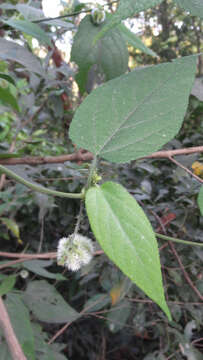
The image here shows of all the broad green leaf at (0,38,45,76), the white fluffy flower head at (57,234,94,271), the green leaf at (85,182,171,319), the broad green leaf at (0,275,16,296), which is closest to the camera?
the green leaf at (85,182,171,319)

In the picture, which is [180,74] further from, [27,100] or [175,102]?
[27,100]

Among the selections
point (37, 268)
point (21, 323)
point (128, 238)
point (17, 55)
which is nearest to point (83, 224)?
point (37, 268)

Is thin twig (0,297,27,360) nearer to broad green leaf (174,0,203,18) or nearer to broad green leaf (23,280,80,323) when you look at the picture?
broad green leaf (174,0,203,18)

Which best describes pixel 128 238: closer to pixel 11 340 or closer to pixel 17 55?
pixel 11 340

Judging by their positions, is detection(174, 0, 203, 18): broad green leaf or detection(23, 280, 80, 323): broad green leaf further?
detection(23, 280, 80, 323): broad green leaf

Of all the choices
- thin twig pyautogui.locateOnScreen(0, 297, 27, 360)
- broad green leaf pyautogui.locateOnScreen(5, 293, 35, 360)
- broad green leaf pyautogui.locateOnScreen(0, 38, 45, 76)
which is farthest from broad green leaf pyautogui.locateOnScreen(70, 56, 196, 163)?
broad green leaf pyautogui.locateOnScreen(5, 293, 35, 360)

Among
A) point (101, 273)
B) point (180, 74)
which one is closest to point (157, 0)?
point (180, 74)

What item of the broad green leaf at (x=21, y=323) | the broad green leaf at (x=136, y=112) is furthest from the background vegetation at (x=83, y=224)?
the broad green leaf at (x=136, y=112)
